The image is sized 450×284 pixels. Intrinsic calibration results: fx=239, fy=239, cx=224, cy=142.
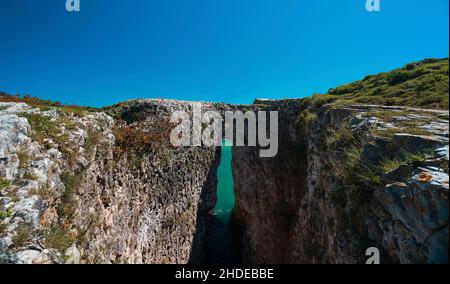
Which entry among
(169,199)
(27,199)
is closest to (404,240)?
(27,199)

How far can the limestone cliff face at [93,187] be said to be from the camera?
15.7 feet

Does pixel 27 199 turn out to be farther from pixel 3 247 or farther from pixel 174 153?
pixel 174 153

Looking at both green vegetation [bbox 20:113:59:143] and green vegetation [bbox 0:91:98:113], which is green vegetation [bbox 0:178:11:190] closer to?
green vegetation [bbox 20:113:59:143]

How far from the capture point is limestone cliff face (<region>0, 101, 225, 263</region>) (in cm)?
480

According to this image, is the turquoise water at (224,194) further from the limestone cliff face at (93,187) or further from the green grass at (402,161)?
the green grass at (402,161)

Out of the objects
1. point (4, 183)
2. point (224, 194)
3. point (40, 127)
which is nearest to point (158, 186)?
point (40, 127)
